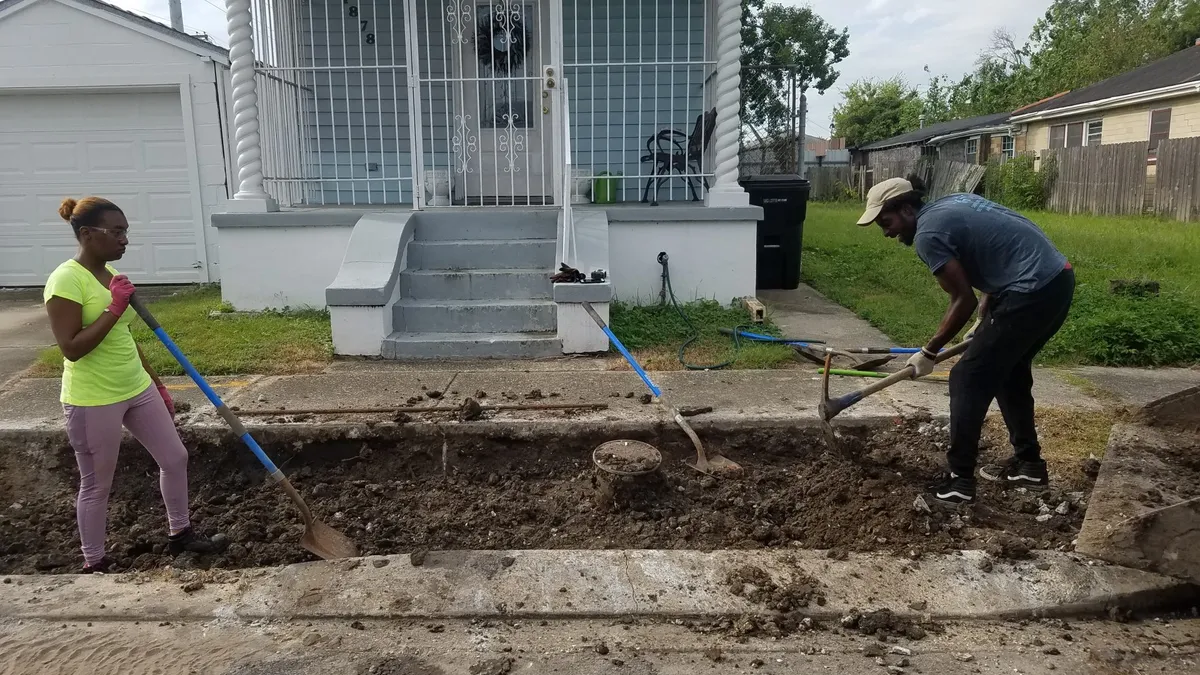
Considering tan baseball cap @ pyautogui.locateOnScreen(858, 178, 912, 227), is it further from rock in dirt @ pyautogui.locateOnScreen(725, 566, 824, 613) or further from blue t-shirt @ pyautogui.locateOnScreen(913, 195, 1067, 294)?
rock in dirt @ pyautogui.locateOnScreen(725, 566, 824, 613)

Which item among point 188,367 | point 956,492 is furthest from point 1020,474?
point 188,367

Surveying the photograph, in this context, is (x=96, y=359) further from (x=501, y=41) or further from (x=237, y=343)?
(x=501, y=41)

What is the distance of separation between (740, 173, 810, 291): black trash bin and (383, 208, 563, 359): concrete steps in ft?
9.53

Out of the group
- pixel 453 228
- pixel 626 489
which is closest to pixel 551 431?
pixel 626 489

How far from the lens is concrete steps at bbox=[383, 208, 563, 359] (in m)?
6.61

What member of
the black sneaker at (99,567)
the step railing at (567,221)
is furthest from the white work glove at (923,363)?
the black sneaker at (99,567)

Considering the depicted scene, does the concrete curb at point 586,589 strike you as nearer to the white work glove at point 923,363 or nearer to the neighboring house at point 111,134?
the white work glove at point 923,363

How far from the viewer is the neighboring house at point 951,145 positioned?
94.6 feet

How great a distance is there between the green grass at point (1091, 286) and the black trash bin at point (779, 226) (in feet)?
2.06

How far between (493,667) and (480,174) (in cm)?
605

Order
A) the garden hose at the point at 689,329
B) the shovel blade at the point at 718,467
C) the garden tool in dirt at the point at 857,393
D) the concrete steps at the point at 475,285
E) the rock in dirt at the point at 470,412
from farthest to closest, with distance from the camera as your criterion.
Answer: the concrete steps at the point at 475,285
the garden hose at the point at 689,329
the rock in dirt at the point at 470,412
the shovel blade at the point at 718,467
the garden tool in dirt at the point at 857,393

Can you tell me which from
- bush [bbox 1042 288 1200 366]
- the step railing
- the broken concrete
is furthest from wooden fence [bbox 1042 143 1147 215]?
the broken concrete

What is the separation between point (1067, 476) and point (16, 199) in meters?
11.7

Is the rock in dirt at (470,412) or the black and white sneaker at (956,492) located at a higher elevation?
the rock in dirt at (470,412)
